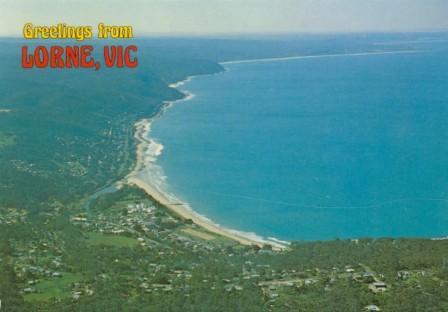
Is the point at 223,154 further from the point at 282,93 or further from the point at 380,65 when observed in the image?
the point at 380,65

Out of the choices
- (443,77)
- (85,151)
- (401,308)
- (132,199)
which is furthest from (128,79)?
(401,308)

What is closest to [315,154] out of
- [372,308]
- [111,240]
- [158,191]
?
[158,191]

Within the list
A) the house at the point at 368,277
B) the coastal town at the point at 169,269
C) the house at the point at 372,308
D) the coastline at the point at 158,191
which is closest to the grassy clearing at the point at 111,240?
the coastal town at the point at 169,269

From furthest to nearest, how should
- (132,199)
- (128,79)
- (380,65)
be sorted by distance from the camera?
1. (380,65)
2. (128,79)
3. (132,199)

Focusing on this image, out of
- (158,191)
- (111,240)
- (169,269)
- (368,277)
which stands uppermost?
(368,277)

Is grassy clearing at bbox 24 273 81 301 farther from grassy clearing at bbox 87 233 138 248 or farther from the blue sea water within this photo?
the blue sea water

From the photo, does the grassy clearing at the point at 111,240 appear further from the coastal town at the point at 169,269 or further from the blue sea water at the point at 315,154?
the blue sea water at the point at 315,154

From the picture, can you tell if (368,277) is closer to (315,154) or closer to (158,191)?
(158,191)
